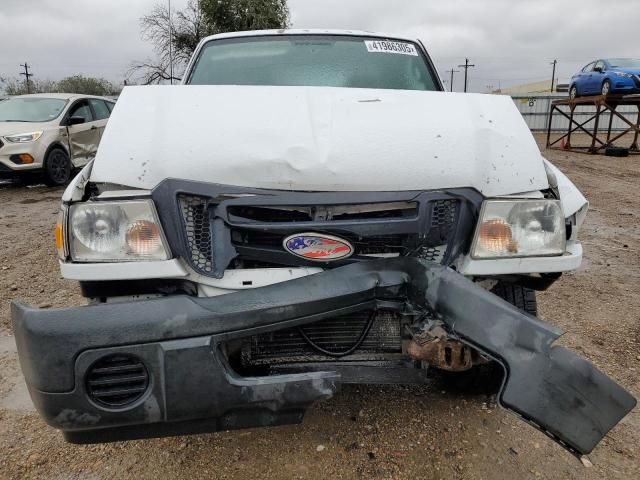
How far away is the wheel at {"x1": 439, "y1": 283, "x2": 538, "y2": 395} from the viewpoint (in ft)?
7.18

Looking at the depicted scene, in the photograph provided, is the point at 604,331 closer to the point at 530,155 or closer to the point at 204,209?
the point at 530,155

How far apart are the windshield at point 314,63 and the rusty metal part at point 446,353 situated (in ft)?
6.33

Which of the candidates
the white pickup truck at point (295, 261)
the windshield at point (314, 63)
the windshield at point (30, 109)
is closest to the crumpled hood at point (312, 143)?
the white pickup truck at point (295, 261)

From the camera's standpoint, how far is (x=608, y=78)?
1514cm

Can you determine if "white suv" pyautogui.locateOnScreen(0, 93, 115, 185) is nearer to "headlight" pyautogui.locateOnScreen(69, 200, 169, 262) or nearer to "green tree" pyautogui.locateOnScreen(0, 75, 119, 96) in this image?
"headlight" pyautogui.locateOnScreen(69, 200, 169, 262)

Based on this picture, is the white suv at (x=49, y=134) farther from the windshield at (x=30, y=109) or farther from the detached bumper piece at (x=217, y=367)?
the detached bumper piece at (x=217, y=367)

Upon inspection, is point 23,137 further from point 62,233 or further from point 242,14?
point 242,14

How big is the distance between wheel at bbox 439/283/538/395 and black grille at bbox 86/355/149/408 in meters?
1.45

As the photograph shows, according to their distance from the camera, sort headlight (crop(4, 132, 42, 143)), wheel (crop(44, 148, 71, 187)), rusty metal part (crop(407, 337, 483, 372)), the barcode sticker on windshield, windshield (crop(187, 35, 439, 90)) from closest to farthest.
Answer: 1. rusty metal part (crop(407, 337, 483, 372))
2. windshield (crop(187, 35, 439, 90))
3. the barcode sticker on windshield
4. headlight (crop(4, 132, 42, 143))
5. wheel (crop(44, 148, 71, 187))

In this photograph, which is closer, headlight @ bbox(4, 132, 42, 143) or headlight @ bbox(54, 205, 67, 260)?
headlight @ bbox(54, 205, 67, 260)

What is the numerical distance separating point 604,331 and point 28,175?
8883 millimetres

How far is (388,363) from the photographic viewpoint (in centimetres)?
191

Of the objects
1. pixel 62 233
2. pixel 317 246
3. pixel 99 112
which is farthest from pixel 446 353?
pixel 99 112

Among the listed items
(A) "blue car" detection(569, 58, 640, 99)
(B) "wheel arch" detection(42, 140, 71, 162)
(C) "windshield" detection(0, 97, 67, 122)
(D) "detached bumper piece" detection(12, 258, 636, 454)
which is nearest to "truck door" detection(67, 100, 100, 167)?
(B) "wheel arch" detection(42, 140, 71, 162)
